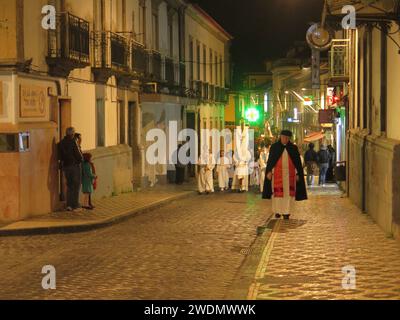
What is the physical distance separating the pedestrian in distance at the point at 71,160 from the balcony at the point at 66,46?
1.55 metres

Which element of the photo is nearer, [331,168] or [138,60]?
[138,60]

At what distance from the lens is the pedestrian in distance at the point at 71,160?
56.0ft

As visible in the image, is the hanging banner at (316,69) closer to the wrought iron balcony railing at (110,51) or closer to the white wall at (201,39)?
the white wall at (201,39)

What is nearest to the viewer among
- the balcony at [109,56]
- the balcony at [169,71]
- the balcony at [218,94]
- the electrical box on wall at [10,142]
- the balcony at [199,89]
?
the electrical box on wall at [10,142]

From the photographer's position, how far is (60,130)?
18469 mm

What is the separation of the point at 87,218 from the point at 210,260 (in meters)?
5.33

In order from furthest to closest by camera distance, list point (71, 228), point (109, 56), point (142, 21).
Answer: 1. point (142, 21)
2. point (109, 56)
3. point (71, 228)

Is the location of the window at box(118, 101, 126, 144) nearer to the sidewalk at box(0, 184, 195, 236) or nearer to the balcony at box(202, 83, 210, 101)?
the sidewalk at box(0, 184, 195, 236)

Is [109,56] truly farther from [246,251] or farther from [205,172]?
[246,251]

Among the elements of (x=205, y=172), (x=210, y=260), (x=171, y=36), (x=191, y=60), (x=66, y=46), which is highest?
(x=171, y=36)

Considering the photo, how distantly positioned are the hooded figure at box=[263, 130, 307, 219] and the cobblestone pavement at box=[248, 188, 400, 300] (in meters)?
0.56

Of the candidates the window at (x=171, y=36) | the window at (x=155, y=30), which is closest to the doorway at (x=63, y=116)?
the window at (x=155, y=30)

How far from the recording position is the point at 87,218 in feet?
52.5

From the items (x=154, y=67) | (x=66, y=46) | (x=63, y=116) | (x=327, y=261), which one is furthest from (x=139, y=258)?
(x=154, y=67)
